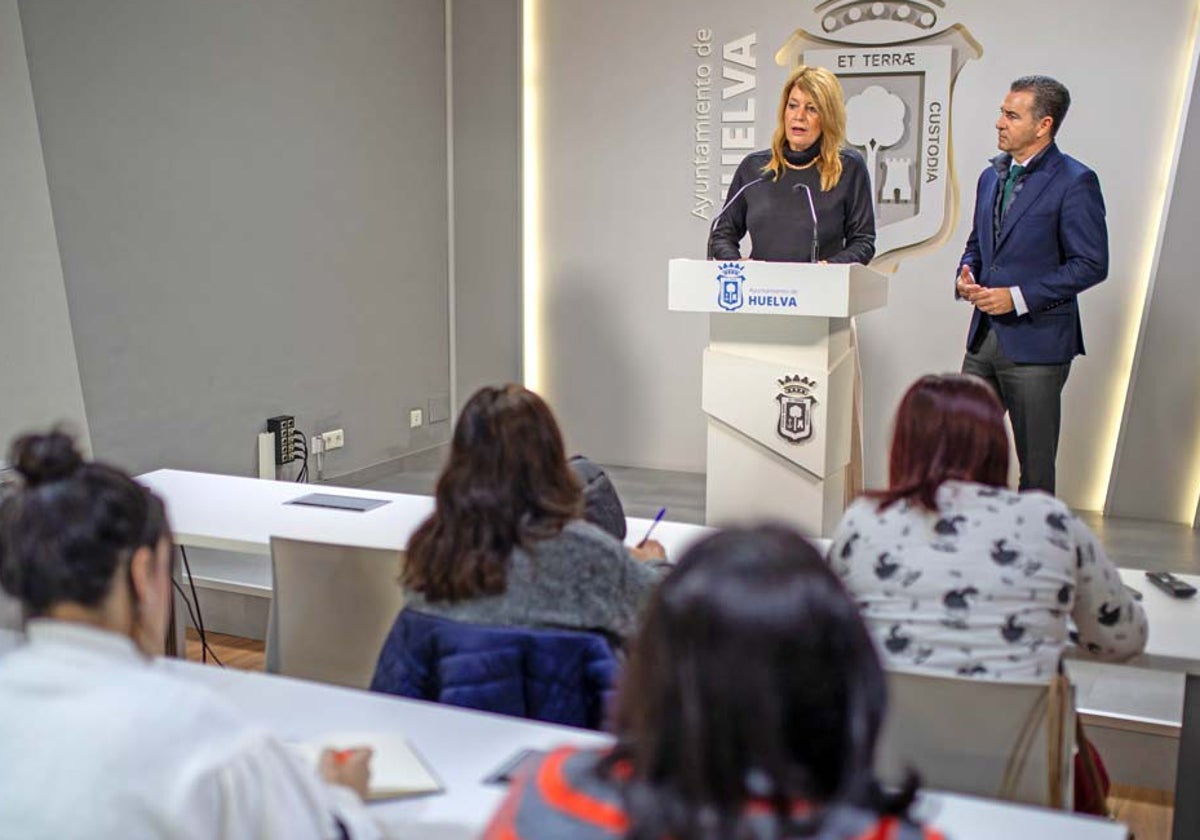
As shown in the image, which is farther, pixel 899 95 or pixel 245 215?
pixel 899 95

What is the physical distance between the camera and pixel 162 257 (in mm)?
4555

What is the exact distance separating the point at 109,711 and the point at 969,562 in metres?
1.22

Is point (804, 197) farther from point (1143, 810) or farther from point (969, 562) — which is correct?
point (969, 562)

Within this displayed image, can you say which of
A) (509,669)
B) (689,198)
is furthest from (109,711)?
(689,198)

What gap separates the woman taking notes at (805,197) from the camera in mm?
3918

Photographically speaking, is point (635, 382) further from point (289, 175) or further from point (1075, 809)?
point (1075, 809)

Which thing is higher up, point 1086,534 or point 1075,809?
point 1086,534

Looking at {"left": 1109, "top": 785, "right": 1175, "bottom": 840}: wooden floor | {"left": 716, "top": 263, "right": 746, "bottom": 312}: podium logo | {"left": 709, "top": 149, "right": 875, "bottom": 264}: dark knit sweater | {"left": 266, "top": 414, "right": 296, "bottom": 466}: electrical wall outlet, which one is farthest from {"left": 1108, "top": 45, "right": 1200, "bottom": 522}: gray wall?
{"left": 266, "top": 414, "right": 296, "bottom": 466}: electrical wall outlet

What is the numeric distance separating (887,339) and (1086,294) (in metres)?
0.96

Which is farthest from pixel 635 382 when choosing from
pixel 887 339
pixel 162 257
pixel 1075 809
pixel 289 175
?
pixel 1075 809

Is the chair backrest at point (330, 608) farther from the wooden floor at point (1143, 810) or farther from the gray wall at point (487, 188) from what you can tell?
the gray wall at point (487, 188)

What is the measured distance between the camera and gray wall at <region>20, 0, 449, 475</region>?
4.21m

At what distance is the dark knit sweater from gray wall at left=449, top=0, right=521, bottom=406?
100 inches

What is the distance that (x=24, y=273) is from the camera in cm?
382
